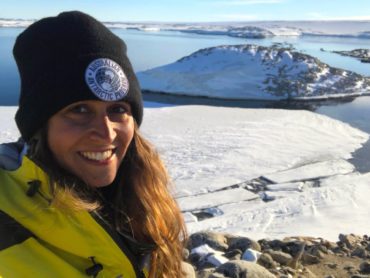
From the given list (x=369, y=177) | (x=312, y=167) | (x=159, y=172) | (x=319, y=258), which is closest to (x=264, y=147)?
(x=312, y=167)

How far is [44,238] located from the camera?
50.0 inches

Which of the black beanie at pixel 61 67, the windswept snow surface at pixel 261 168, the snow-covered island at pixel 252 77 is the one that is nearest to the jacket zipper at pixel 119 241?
the black beanie at pixel 61 67

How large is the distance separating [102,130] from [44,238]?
0.37 meters

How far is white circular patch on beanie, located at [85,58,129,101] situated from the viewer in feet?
A: 4.72

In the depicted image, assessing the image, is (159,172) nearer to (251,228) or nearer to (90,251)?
(90,251)

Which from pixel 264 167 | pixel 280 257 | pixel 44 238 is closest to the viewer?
pixel 44 238

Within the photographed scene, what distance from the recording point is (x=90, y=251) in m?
1.34

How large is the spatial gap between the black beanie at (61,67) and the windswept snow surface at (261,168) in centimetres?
615

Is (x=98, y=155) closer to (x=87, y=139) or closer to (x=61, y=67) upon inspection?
(x=87, y=139)

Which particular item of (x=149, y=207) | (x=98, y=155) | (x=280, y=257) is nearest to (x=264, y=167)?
(x=280, y=257)

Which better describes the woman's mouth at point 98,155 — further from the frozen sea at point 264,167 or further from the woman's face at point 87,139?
the frozen sea at point 264,167

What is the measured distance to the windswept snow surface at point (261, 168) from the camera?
8.23 m

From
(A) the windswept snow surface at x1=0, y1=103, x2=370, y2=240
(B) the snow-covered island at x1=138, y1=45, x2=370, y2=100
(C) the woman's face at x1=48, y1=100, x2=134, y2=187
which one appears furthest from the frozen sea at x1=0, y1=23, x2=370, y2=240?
(B) the snow-covered island at x1=138, y1=45, x2=370, y2=100

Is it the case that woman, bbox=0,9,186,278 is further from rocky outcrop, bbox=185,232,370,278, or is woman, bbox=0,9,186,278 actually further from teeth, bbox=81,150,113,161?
rocky outcrop, bbox=185,232,370,278
